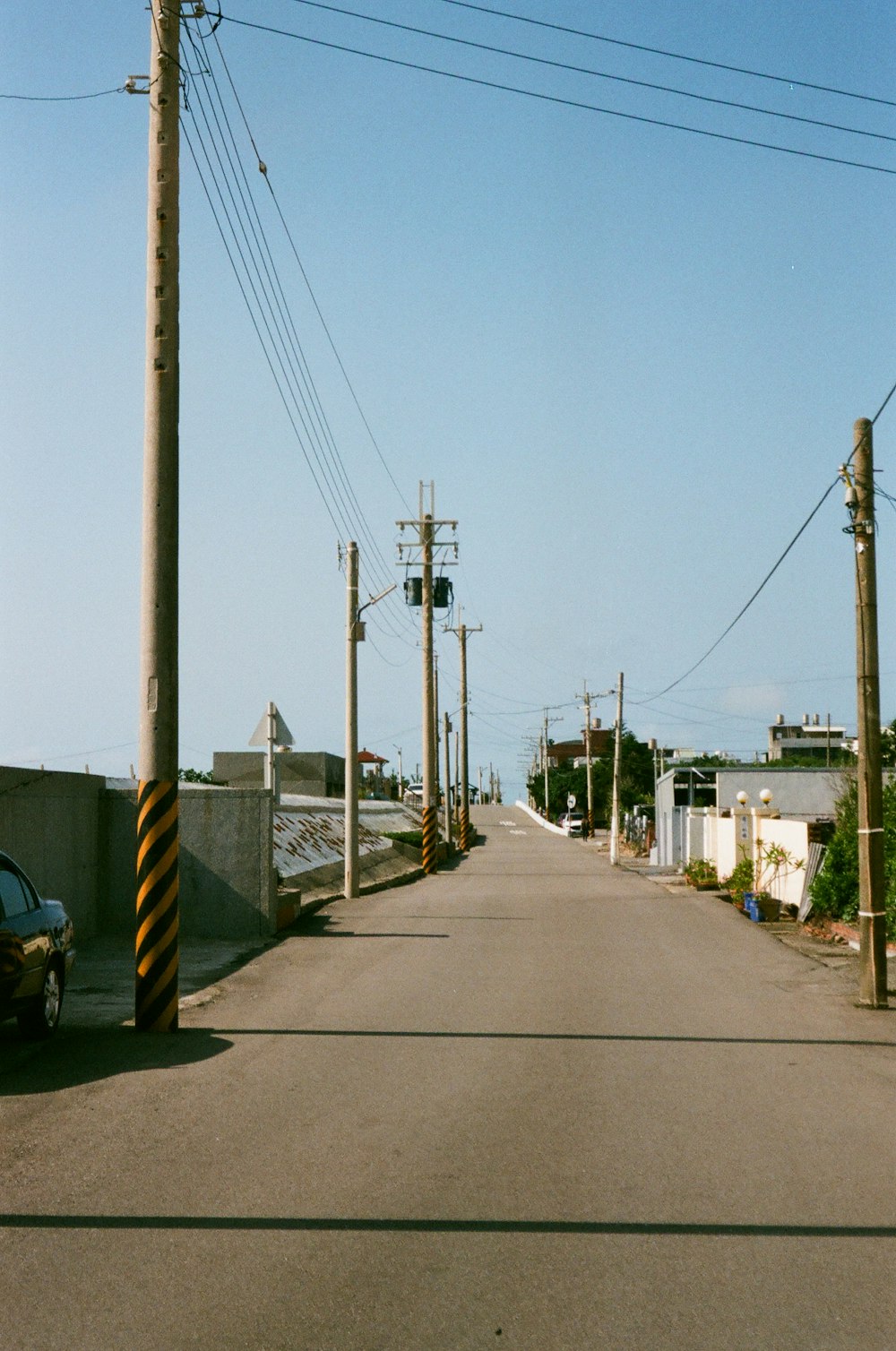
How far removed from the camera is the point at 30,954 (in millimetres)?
10758

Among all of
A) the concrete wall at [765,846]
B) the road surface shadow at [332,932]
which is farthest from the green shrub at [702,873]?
the road surface shadow at [332,932]

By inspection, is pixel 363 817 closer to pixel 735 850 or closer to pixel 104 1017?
pixel 735 850

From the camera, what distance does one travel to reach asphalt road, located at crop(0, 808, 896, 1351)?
17.4 feet

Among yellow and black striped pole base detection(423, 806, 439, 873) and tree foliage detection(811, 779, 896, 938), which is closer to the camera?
→ tree foliage detection(811, 779, 896, 938)

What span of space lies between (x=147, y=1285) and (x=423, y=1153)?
2.44 meters

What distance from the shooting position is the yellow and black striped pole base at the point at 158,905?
1174 cm

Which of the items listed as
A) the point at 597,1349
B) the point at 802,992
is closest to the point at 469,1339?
the point at 597,1349

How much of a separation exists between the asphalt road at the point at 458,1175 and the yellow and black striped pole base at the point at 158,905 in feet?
1.26

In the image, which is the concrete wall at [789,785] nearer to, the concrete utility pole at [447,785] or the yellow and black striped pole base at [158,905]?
the concrete utility pole at [447,785]

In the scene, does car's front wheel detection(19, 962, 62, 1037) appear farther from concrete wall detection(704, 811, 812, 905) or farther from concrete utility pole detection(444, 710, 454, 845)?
concrete utility pole detection(444, 710, 454, 845)

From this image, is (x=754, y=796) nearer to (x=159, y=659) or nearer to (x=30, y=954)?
(x=159, y=659)

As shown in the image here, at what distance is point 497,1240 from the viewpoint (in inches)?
242

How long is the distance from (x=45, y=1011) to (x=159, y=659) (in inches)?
122

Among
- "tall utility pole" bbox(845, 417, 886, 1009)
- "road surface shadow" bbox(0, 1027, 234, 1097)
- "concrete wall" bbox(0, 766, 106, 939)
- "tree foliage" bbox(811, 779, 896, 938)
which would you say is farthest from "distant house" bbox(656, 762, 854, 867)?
"road surface shadow" bbox(0, 1027, 234, 1097)
